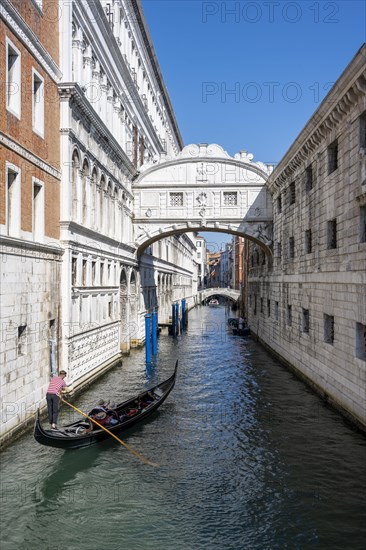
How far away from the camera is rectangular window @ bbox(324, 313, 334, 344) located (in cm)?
1270

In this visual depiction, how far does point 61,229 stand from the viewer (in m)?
13.0

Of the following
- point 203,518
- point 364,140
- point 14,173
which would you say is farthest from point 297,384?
point 14,173

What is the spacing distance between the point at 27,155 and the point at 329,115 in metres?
6.82

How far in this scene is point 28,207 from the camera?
10.8 metres

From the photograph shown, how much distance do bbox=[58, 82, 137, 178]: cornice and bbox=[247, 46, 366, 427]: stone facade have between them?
18.8 ft

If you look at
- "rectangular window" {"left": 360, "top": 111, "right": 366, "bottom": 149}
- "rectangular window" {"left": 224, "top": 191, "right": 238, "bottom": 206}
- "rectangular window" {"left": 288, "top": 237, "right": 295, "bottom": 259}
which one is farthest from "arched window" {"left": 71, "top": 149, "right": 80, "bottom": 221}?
"rectangular window" {"left": 224, "top": 191, "right": 238, "bottom": 206}

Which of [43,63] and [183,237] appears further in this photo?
[183,237]

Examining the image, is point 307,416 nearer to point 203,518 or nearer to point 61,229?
point 203,518

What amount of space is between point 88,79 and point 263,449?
11.1 meters

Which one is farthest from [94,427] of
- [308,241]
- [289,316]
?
[289,316]

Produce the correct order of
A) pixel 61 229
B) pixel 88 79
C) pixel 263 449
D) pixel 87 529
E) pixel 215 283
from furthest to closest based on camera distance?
pixel 215 283
pixel 88 79
pixel 61 229
pixel 263 449
pixel 87 529

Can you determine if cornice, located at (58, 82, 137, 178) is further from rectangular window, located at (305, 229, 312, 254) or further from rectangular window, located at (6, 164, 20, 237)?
rectangular window, located at (305, 229, 312, 254)

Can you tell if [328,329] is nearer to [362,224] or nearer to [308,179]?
[362,224]

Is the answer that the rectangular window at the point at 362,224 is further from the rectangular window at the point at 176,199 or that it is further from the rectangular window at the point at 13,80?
the rectangular window at the point at 176,199
